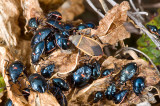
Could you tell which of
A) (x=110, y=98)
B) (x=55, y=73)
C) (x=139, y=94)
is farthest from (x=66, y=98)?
(x=139, y=94)

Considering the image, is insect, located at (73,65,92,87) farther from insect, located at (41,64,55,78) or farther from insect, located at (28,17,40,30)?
insect, located at (28,17,40,30)

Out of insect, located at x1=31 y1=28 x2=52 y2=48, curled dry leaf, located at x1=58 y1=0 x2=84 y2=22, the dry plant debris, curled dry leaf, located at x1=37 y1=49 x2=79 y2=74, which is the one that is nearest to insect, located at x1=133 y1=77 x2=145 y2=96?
the dry plant debris

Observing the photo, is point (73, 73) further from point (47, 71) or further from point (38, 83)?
point (38, 83)

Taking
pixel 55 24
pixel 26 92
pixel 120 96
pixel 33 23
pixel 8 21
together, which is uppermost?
pixel 8 21

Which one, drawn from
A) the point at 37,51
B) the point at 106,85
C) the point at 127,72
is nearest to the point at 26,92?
the point at 37,51

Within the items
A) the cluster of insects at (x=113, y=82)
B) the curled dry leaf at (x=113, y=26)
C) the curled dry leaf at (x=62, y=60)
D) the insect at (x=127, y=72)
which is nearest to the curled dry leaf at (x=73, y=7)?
the curled dry leaf at (x=113, y=26)

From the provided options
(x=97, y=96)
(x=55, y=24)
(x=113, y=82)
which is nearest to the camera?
(x=97, y=96)
